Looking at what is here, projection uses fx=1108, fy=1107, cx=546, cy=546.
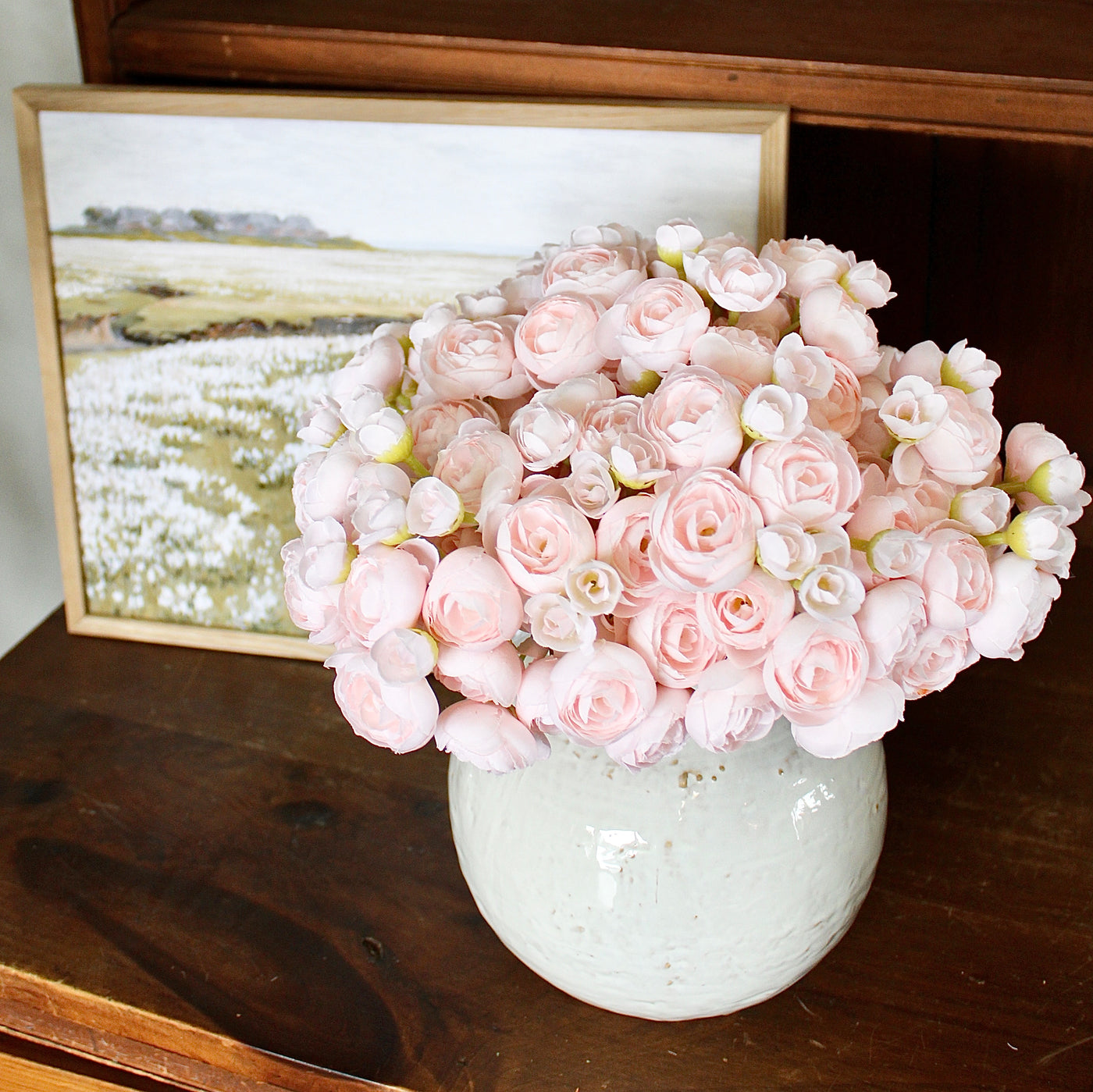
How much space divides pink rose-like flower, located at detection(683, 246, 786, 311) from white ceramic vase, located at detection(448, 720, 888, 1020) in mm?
213

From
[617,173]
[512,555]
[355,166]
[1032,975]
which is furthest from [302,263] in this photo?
[1032,975]

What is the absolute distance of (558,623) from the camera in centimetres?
45

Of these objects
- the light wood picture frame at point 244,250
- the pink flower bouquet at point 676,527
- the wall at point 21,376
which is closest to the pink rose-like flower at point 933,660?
the pink flower bouquet at point 676,527

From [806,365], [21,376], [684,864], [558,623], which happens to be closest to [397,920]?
[684,864]

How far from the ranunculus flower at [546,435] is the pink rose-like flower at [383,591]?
67mm

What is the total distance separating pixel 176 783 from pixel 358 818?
6.0 inches

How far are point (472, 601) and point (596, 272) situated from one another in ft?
0.59

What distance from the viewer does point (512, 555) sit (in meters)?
0.45

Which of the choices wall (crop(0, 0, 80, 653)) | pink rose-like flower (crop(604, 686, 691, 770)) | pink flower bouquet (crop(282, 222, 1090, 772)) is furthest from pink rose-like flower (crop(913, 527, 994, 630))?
wall (crop(0, 0, 80, 653))

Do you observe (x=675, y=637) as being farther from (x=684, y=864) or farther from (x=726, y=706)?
(x=684, y=864)

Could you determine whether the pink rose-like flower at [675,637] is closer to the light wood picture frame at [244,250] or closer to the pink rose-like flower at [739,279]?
the pink rose-like flower at [739,279]

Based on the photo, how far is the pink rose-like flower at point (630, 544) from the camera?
0.45m

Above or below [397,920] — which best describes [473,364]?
above

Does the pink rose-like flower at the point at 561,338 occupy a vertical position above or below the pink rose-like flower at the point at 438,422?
above
